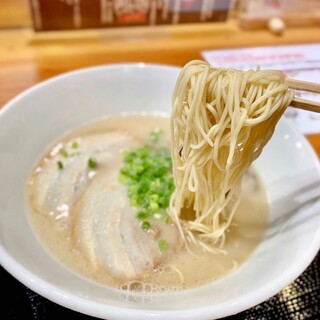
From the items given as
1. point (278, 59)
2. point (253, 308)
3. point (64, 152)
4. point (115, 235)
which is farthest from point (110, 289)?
point (278, 59)

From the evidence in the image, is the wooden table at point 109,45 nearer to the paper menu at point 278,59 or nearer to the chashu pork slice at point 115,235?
the paper menu at point 278,59

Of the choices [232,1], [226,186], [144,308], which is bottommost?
[144,308]

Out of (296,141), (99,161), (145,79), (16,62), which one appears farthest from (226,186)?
(16,62)

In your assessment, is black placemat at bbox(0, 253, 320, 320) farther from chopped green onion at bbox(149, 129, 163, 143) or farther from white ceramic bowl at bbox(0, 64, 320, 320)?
chopped green onion at bbox(149, 129, 163, 143)

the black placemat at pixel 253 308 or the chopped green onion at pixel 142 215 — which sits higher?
the chopped green onion at pixel 142 215

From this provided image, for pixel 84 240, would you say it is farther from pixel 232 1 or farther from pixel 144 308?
pixel 232 1

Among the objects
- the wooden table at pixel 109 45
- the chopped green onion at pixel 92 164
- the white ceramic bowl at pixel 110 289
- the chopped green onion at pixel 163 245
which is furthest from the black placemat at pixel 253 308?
the wooden table at pixel 109 45
